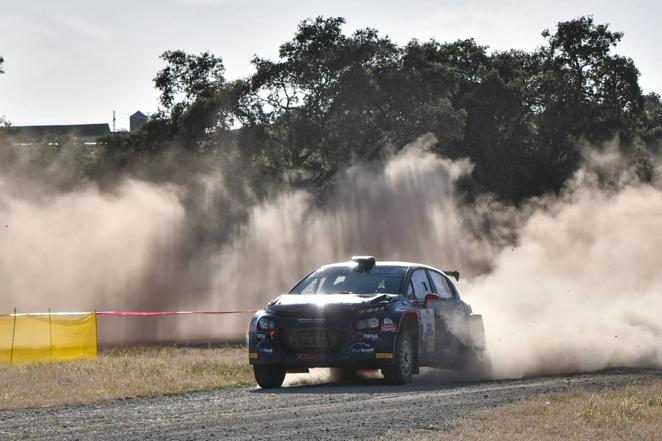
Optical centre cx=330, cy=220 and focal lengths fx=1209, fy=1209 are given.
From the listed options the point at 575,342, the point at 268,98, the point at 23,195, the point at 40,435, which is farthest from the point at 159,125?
the point at 40,435

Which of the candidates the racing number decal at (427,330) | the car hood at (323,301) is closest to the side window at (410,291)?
the racing number decal at (427,330)

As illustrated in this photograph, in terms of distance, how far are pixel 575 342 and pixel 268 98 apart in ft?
129

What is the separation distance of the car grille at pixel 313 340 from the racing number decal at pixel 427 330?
4.67 feet

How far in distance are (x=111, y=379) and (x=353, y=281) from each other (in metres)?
3.69

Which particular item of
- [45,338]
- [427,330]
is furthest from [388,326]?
[45,338]

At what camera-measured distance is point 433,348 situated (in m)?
16.7

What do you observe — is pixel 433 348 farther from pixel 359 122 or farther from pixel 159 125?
pixel 159 125

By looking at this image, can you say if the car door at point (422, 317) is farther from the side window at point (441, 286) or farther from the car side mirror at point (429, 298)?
the side window at point (441, 286)

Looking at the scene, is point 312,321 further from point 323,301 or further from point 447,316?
point 447,316

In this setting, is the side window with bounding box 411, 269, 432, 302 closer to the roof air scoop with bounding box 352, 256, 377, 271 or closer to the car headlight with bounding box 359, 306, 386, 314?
the roof air scoop with bounding box 352, 256, 377, 271

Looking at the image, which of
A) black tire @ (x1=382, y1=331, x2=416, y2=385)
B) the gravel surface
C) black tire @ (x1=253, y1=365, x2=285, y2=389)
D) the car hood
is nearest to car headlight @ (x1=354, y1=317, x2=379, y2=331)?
the car hood

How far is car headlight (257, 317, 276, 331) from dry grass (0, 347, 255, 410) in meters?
1.20

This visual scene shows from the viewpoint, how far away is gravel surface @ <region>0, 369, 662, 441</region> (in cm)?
1085

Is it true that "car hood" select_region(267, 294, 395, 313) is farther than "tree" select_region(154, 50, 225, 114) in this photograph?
No
